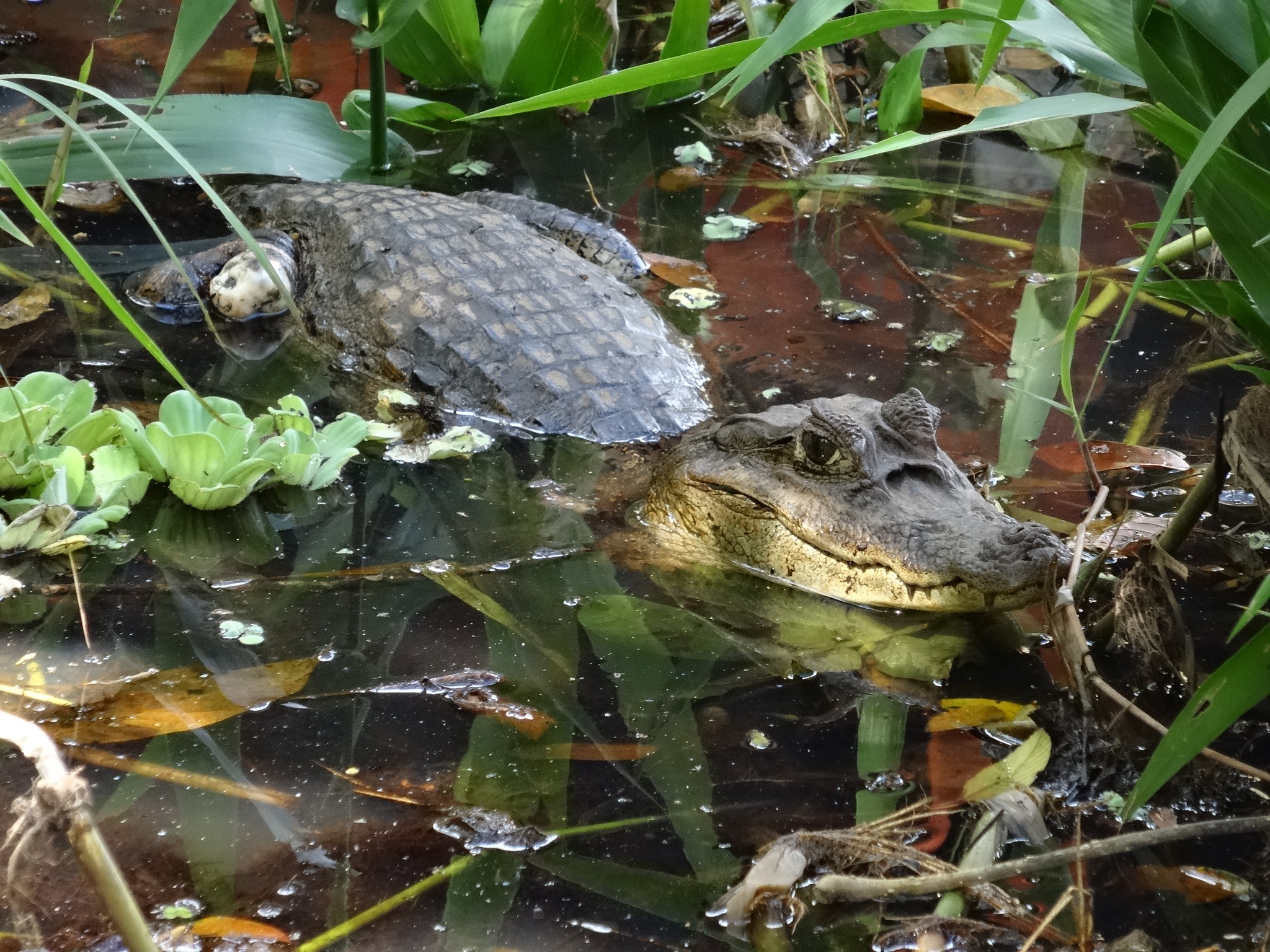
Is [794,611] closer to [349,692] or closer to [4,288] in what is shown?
[349,692]

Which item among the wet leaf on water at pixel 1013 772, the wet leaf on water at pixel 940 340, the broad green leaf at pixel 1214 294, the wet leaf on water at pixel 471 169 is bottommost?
the wet leaf on water at pixel 940 340

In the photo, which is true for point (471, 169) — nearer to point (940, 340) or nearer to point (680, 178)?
point (680, 178)

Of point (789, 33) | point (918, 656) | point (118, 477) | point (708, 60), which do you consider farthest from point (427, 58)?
point (789, 33)

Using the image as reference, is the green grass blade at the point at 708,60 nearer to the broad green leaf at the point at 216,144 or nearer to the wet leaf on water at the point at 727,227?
→ the broad green leaf at the point at 216,144

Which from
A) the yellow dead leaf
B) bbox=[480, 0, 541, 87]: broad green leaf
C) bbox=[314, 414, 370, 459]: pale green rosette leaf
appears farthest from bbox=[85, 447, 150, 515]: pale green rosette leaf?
the yellow dead leaf

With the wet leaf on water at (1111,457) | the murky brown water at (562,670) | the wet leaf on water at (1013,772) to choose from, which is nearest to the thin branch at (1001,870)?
the murky brown water at (562,670)

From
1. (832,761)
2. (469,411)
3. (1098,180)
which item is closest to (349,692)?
(832,761)

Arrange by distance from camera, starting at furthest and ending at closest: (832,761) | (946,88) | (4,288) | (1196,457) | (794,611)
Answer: (946,88) < (4,288) < (1196,457) < (794,611) < (832,761)
